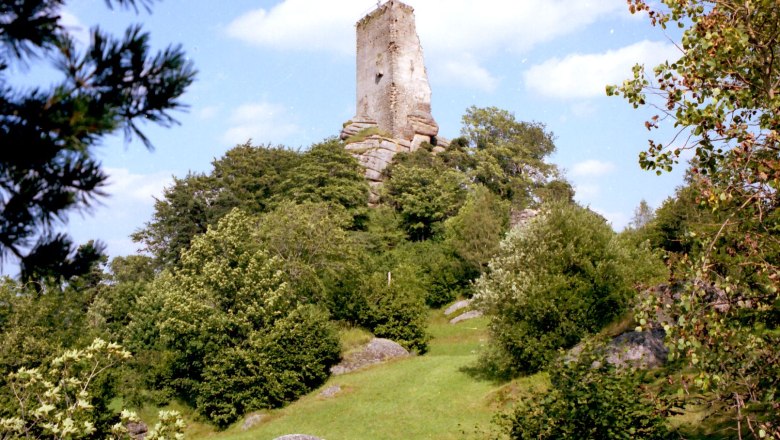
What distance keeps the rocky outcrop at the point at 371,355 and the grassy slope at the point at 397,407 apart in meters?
0.98

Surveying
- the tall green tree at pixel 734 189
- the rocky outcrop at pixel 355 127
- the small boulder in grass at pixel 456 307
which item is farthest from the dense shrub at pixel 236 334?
the rocky outcrop at pixel 355 127

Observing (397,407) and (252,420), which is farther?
(252,420)

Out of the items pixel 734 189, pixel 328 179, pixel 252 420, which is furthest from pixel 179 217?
pixel 734 189

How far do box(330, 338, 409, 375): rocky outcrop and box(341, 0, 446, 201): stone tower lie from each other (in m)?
31.8

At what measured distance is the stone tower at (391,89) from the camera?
6619 centimetres

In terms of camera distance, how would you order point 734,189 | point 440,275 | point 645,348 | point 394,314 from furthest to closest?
point 440,275 → point 394,314 → point 645,348 → point 734,189

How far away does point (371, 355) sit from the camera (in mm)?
34125

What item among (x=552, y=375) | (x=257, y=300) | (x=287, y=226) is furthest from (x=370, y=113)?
(x=552, y=375)

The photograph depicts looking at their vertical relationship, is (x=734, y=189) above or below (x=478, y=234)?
below

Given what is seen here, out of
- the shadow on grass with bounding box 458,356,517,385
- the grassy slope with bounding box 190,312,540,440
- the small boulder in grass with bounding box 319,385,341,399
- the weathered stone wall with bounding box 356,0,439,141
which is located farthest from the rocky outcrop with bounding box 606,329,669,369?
the weathered stone wall with bounding box 356,0,439,141

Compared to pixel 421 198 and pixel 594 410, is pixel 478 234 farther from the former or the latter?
pixel 594 410

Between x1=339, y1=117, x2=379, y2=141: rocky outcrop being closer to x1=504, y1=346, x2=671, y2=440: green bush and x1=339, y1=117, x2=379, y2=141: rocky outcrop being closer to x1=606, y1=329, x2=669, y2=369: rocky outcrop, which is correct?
x1=606, y1=329, x2=669, y2=369: rocky outcrop

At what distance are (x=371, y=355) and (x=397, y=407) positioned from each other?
896 cm

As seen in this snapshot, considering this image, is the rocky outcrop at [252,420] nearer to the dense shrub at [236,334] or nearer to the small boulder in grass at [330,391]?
the dense shrub at [236,334]
